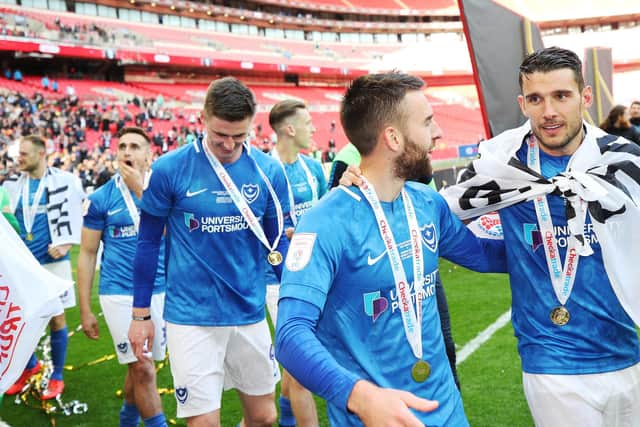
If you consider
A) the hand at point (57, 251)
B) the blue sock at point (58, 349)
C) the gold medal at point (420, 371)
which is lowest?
the blue sock at point (58, 349)

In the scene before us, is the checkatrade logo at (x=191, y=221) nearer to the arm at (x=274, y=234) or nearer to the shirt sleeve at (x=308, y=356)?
the arm at (x=274, y=234)

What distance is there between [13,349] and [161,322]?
157 centimetres

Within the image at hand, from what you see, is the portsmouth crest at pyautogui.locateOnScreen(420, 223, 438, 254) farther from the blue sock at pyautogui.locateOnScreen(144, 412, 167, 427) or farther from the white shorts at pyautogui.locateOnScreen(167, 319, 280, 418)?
the blue sock at pyautogui.locateOnScreen(144, 412, 167, 427)

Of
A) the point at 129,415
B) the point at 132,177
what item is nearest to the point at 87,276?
the point at 132,177

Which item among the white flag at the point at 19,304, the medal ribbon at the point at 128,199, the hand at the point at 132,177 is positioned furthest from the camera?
the medal ribbon at the point at 128,199

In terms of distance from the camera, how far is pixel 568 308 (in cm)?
219

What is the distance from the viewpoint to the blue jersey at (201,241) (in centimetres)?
306

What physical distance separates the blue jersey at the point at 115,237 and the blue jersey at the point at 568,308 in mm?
2631

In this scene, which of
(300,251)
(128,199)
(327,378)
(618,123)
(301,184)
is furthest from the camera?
(618,123)

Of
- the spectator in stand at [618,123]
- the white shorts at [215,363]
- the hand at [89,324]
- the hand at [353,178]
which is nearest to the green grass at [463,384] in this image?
the hand at [89,324]

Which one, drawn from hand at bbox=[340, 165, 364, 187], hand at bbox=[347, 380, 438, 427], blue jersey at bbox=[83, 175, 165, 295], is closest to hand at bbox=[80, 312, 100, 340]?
blue jersey at bbox=[83, 175, 165, 295]

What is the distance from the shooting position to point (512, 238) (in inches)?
90.7

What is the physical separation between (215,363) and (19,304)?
0.91 metres

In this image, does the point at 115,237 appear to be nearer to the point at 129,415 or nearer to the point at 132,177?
the point at 132,177
